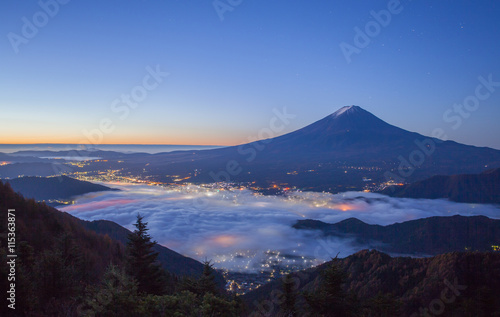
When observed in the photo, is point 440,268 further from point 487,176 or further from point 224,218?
point 487,176

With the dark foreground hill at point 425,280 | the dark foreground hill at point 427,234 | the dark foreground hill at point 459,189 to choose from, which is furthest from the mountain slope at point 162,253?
the dark foreground hill at point 459,189

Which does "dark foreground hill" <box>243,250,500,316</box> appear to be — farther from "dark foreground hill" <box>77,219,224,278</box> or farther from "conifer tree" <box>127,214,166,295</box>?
"dark foreground hill" <box>77,219,224,278</box>

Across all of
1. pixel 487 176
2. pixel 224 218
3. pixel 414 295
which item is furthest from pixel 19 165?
pixel 487 176

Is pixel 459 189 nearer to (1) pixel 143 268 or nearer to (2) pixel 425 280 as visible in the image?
(2) pixel 425 280

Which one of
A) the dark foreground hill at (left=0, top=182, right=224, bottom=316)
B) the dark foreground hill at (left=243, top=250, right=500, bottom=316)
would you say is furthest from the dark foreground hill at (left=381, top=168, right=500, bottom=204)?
the dark foreground hill at (left=0, top=182, right=224, bottom=316)

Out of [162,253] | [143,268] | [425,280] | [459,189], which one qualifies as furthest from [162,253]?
[459,189]

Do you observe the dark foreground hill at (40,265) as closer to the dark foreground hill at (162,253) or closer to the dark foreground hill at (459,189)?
the dark foreground hill at (162,253)
